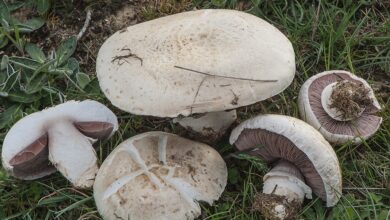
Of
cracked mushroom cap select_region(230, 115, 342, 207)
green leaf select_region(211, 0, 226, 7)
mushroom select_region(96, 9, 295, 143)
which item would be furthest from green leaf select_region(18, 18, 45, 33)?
cracked mushroom cap select_region(230, 115, 342, 207)

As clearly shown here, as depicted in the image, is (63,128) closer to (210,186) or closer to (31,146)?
(31,146)

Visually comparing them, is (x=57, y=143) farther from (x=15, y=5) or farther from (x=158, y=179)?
(x=15, y=5)

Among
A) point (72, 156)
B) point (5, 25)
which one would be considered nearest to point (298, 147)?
point (72, 156)

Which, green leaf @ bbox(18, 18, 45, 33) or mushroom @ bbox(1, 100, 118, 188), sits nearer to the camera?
mushroom @ bbox(1, 100, 118, 188)

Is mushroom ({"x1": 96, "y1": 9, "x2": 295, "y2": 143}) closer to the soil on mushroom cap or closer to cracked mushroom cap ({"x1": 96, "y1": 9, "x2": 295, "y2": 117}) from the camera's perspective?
cracked mushroom cap ({"x1": 96, "y1": 9, "x2": 295, "y2": 117})

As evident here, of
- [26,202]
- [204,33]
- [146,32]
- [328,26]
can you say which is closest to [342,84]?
[328,26]

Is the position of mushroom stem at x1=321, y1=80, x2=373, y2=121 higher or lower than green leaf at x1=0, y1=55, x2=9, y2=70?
higher

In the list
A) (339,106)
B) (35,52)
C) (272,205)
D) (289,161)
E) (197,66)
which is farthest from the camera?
(35,52)
